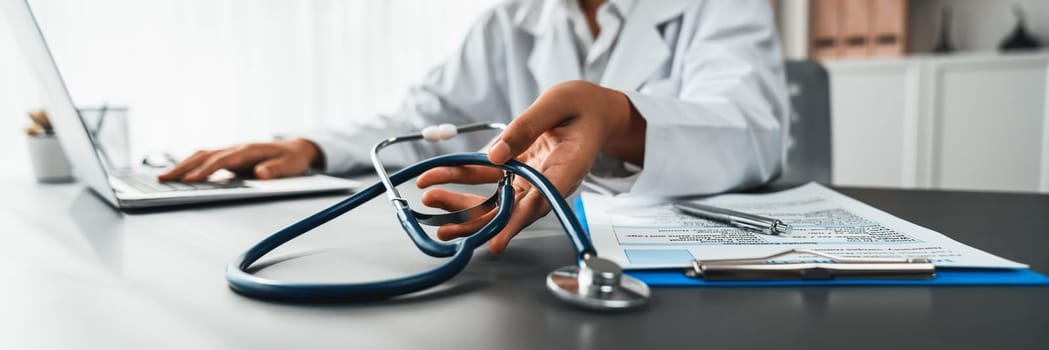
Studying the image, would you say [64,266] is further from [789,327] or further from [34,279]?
[789,327]

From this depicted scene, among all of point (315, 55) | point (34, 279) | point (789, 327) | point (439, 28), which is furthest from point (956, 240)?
point (439, 28)

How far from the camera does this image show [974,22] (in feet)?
8.57

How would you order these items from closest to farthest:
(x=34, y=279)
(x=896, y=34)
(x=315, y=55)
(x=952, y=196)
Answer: (x=34, y=279) < (x=952, y=196) < (x=315, y=55) < (x=896, y=34)

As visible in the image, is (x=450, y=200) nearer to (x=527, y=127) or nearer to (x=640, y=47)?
(x=527, y=127)

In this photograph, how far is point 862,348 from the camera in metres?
0.25

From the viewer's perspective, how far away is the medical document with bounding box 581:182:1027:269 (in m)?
0.37

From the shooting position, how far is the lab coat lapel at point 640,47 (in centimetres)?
103

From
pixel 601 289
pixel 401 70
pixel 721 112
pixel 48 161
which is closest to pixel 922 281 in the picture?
pixel 601 289

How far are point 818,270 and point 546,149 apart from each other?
0.25 m

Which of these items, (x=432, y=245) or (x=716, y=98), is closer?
(x=432, y=245)

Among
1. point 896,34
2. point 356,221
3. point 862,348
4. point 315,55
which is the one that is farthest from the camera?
point 896,34

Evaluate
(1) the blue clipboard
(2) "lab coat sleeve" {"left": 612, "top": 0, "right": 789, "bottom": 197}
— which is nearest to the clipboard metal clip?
(1) the blue clipboard

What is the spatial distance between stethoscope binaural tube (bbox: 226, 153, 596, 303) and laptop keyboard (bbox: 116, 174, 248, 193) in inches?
13.8

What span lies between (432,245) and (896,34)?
2.55 m
